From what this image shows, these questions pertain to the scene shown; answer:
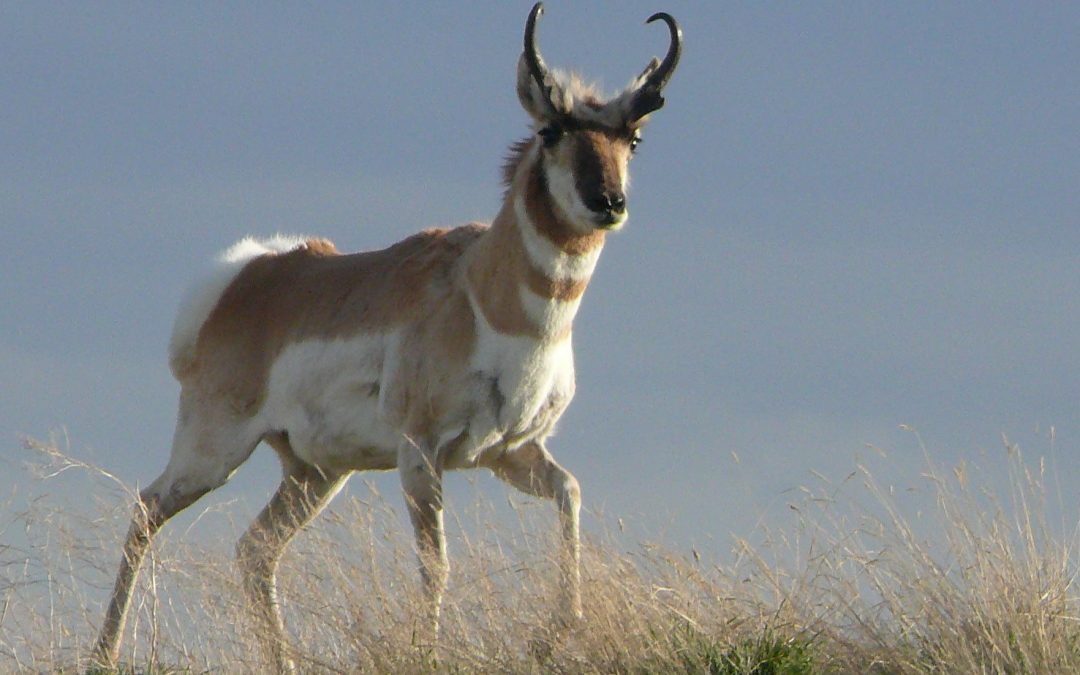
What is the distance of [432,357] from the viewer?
948 cm

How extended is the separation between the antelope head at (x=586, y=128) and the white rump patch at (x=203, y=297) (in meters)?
2.52

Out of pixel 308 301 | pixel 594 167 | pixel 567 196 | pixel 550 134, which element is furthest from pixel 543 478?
pixel 308 301

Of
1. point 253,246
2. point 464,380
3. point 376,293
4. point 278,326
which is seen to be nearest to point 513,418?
point 464,380

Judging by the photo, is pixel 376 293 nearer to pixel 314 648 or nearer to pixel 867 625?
pixel 314 648

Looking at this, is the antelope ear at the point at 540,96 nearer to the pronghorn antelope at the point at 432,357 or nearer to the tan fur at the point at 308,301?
the pronghorn antelope at the point at 432,357

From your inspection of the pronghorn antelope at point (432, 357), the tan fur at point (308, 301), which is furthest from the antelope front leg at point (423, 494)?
the tan fur at point (308, 301)

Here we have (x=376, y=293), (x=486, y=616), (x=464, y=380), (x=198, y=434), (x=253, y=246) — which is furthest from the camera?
(x=253, y=246)

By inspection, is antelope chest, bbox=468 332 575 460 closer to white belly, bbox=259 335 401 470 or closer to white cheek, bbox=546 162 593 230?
white belly, bbox=259 335 401 470

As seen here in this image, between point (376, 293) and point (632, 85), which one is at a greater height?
point (632, 85)

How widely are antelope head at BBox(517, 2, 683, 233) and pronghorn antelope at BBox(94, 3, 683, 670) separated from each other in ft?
0.04

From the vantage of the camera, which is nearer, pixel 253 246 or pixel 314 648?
pixel 314 648

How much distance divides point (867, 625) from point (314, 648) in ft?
8.24

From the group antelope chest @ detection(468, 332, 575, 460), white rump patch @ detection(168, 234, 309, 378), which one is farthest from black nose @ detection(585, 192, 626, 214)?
white rump patch @ detection(168, 234, 309, 378)

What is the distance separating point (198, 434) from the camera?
10906mm
